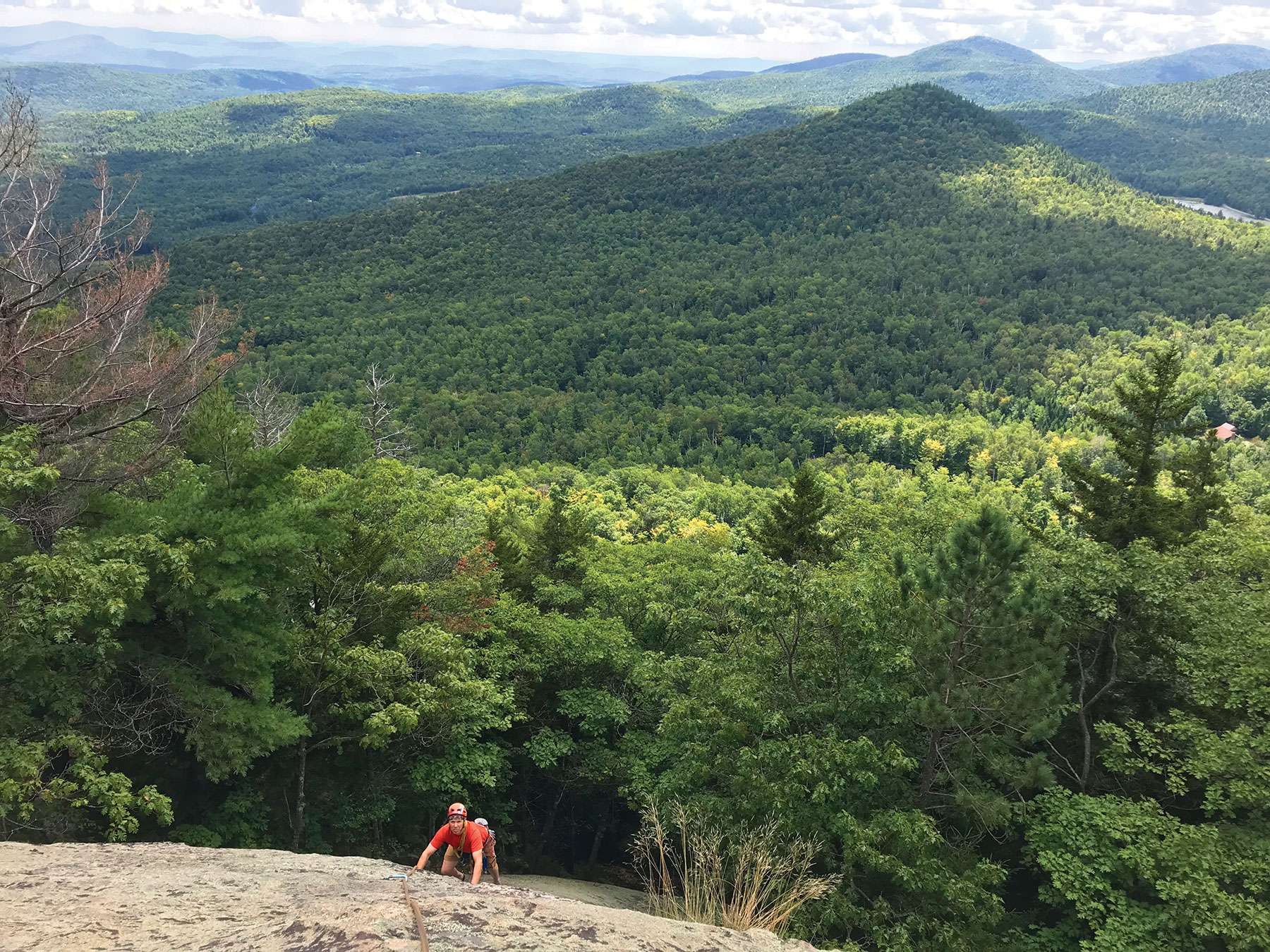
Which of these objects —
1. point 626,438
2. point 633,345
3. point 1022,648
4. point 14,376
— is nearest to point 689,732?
point 1022,648

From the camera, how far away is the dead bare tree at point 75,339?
13531 millimetres

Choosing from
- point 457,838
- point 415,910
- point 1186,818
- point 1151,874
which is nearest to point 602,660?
point 457,838

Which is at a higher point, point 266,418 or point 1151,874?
point 266,418

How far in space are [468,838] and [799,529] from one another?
54.8ft

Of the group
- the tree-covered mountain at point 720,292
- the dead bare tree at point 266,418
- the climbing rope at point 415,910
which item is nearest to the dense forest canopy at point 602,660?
the dead bare tree at point 266,418

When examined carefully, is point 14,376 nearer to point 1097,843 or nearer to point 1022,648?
point 1022,648

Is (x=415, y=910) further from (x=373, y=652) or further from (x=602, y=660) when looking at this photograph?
(x=602, y=660)

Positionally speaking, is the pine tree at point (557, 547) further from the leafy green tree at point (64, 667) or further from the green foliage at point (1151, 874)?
the green foliage at point (1151, 874)

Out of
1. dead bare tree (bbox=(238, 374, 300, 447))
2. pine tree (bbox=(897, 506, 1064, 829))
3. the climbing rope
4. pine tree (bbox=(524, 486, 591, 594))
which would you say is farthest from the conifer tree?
the climbing rope

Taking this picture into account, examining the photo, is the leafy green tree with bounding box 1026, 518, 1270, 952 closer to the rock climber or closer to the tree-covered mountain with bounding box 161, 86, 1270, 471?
the rock climber

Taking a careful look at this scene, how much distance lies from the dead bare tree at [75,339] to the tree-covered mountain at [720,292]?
65938 millimetres

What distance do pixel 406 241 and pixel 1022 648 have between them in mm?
162486

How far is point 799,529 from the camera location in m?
24.5

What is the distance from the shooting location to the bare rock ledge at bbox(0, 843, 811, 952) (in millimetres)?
6762
